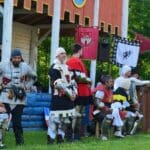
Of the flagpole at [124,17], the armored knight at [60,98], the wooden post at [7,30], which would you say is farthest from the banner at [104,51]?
the armored knight at [60,98]

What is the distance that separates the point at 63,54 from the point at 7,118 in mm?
1602

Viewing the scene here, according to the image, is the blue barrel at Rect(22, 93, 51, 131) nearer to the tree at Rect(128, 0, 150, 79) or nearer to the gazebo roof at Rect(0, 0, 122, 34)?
the gazebo roof at Rect(0, 0, 122, 34)

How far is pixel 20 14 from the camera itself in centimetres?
2214

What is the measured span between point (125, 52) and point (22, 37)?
7255mm

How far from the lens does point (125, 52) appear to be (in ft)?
59.7

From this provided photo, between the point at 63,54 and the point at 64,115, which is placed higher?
the point at 63,54

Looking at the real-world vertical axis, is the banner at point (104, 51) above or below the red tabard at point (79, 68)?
above

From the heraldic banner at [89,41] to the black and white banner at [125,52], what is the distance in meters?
0.60

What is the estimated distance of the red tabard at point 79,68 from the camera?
41.6 feet

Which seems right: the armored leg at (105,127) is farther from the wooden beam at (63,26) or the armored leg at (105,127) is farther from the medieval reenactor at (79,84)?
the wooden beam at (63,26)

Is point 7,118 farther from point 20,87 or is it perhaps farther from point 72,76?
point 72,76

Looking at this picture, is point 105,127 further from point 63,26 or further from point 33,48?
point 33,48

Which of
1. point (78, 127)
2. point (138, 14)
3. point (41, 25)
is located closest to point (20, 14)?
point (41, 25)

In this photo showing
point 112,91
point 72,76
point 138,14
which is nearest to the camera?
point 72,76
